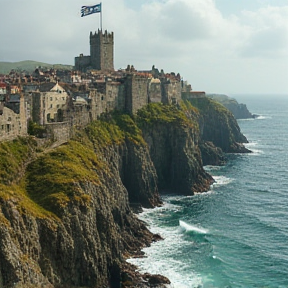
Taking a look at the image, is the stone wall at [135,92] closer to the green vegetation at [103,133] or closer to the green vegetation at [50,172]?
the green vegetation at [103,133]

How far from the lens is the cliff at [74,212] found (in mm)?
62500

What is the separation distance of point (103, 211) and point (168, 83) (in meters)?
98.6

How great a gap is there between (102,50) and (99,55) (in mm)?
2432

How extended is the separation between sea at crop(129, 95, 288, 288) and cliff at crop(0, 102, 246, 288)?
18.3 feet

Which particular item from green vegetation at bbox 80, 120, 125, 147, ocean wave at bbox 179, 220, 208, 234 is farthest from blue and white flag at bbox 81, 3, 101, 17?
ocean wave at bbox 179, 220, 208, 234

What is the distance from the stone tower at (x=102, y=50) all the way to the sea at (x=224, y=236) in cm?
6899

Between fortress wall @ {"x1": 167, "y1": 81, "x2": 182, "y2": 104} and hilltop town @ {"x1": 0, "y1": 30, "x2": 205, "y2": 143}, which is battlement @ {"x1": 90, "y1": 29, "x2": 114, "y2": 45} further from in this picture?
fortress wall @ {"x1": 167, "y1": 81, "x2": 182, "y2": 104}

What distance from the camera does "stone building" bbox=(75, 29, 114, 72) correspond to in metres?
174

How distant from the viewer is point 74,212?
235 feet

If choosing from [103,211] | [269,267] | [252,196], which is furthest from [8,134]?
[252,196]

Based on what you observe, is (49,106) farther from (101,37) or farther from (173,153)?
(101,37)

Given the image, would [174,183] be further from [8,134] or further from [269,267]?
[8,134]

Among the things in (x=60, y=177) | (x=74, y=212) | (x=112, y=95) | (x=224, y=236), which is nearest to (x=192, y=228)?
(x=224, y=236)

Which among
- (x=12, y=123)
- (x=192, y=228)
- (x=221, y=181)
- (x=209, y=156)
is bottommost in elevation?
(x=192, y=228)
